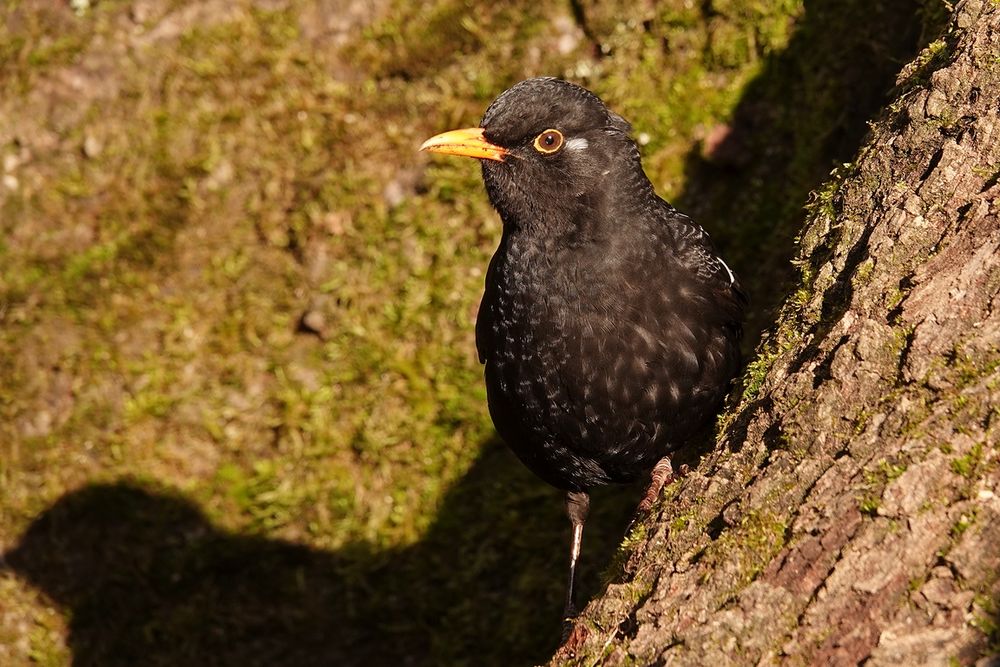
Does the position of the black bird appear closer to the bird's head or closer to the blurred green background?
the bird's head

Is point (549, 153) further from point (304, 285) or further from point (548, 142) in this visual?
point (304, 285)

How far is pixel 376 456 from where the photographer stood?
7887 millimetres

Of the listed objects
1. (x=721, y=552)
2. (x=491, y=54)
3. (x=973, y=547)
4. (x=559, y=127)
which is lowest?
(x=721, y=552)

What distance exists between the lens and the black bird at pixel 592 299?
5.61 meters

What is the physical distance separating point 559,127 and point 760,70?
2.52 meters

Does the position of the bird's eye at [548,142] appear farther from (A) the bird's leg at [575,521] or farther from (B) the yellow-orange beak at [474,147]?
(A) the bird's leg at [575,521]

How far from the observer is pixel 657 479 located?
5875 millimetres

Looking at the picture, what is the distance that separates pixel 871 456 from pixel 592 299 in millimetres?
1977

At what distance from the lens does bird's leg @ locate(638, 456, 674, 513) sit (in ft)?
18.5

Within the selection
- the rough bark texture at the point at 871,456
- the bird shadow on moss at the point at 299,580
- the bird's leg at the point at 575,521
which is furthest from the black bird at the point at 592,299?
the bird shadow on moss at the point at 299,580

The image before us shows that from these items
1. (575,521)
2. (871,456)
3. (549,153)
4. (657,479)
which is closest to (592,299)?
(549,153)

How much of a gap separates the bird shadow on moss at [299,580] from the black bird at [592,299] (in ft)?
4.83

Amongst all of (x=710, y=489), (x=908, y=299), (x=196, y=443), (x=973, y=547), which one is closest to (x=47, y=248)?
(x=196, y=443)

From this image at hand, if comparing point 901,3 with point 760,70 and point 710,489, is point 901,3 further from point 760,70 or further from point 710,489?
point 710,489
